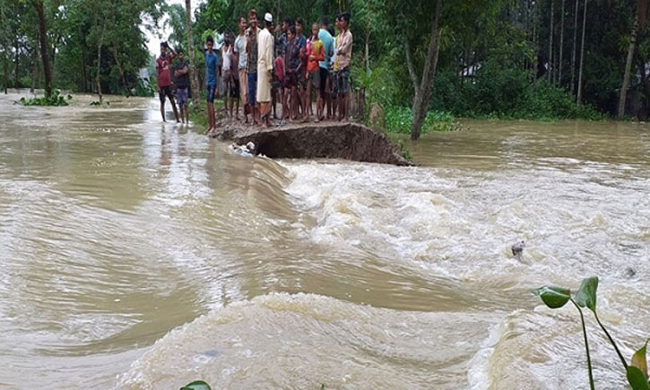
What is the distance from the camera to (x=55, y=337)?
2.85m

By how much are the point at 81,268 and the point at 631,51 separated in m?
24.8

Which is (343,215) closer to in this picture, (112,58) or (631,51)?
(631,51)

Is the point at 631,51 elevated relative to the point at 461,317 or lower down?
elevated

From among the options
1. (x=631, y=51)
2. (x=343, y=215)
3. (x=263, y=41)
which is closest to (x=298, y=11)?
(x=631, y=51)

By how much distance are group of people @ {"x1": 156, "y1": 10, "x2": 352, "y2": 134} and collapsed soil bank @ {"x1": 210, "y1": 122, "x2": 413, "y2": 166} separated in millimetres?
419

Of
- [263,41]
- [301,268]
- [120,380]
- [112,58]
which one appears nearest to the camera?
[120,380]

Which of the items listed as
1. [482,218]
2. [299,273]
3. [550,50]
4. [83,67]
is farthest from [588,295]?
[83,67]

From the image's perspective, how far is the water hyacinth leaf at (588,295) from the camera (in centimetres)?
139

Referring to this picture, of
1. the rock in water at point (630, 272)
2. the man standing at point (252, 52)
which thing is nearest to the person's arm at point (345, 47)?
the man standing at point (252, 52)

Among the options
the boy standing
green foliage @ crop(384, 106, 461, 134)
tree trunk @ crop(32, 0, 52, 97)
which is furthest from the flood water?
tree trunk @ crop(32, 0, 52, 97)

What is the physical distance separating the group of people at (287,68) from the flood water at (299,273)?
1.84m

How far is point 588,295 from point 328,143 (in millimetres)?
8400

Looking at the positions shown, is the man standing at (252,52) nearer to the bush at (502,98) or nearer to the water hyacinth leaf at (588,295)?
the water hyacinth leaf at (588,295)

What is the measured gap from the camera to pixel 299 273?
12.6 feet
